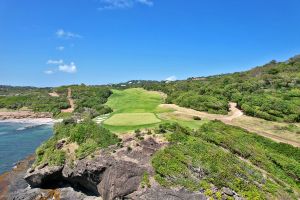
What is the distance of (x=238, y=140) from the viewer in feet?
90.2

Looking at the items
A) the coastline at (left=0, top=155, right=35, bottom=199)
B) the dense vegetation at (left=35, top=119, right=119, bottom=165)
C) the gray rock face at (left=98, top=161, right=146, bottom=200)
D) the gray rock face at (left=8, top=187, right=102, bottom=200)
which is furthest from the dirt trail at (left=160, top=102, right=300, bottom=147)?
the coastline at (left=0, top=155, right=35, bottom=199)

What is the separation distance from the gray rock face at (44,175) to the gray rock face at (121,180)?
554cm

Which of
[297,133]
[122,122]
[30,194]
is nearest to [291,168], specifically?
[297,133]

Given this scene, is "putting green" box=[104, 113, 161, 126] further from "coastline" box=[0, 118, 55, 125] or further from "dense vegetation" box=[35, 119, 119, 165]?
"coastline" box=[0, 118, 55, 125]

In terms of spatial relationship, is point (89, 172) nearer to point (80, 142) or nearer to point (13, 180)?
point (80, 142)

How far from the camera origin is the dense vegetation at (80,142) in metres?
25.4

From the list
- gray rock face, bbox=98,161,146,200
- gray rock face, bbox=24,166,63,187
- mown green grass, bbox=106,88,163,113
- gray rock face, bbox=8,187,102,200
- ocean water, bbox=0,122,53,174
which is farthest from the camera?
mown green grass, bbox=106,88,163,113

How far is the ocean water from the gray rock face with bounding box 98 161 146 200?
16791 mm

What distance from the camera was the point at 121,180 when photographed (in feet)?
69.3

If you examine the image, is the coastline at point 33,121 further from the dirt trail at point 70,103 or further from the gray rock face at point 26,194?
the gray rock face at point 26,194

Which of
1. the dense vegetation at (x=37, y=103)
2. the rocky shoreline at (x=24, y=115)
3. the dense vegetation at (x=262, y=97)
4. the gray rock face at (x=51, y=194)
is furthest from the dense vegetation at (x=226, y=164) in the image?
the rocky shoreline at (x=24, y=115)

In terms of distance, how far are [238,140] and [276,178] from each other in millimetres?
5610

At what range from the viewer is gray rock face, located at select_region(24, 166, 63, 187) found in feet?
83.8

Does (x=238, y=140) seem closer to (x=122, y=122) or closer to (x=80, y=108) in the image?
(x=122, y=122)
